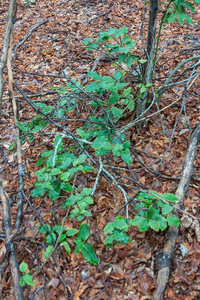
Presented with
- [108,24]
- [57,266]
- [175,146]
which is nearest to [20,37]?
[108,24]

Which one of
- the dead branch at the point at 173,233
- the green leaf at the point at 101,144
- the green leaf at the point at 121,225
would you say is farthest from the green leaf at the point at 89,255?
the green leaf at the point at 101,144

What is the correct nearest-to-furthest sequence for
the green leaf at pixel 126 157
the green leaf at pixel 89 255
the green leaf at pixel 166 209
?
the green leaf at pixel 166 209 → the green leaf at pixel 89 255 → the green leaf at pixel 126 157

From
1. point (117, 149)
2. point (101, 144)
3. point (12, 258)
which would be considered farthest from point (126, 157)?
Result: point (12, 258)

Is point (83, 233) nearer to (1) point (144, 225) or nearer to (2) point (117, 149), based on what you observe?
(1) point (144, 225)

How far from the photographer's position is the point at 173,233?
1677mm

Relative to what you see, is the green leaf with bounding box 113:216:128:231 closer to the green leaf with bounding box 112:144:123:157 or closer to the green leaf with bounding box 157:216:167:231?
the green leaf with bounding box 157:216:167:231

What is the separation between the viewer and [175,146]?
2.35 m

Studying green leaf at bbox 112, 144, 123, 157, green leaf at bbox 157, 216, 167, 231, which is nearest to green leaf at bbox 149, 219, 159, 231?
green leaf at bbox 157, 216, 167, 231

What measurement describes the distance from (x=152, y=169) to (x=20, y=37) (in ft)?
14.2

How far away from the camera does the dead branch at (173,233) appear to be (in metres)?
1.51

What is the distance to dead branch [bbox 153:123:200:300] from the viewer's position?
151 cm

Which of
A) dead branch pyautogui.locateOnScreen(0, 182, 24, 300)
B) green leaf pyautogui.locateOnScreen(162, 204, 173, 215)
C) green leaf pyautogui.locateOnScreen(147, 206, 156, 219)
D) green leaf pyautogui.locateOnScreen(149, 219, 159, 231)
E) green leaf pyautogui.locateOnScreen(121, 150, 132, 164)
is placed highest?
green leaf pyautogui.locateOnScreen(121, 150, 132, 164)

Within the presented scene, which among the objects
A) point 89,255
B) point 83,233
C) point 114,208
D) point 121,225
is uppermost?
point 121,225

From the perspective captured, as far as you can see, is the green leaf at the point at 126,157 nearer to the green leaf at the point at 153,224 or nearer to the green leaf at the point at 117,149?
the green leaf at the point at 117,149
